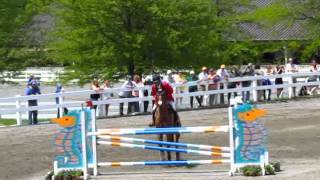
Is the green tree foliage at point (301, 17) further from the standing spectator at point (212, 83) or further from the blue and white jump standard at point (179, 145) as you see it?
the blue and white jump standard at point (179, 145)

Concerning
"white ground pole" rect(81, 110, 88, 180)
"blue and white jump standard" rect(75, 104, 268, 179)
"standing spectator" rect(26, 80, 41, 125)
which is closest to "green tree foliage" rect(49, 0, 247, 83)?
"standing spectator" rect(26, 80, 41, 125)

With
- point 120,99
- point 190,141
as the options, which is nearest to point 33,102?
point 120,99

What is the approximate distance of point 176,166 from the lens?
51.6 feet

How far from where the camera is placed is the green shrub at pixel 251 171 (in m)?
13.8

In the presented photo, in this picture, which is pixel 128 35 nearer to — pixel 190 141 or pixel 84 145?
pixel 190 141

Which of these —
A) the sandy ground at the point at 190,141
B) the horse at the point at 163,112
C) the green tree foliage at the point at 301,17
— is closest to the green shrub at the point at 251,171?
the sandy ground at the point at 190,141

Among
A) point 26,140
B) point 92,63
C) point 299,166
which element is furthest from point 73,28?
point 299,166

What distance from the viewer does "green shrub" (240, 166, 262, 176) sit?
1377 cm

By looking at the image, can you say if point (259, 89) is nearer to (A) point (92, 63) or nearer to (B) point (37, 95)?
(A) point (92, 63)

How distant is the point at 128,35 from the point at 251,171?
1910 cm

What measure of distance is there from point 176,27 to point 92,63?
383cm

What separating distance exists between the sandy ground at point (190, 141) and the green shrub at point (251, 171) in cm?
37

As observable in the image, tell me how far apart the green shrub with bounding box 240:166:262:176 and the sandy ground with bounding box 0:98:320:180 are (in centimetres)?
37

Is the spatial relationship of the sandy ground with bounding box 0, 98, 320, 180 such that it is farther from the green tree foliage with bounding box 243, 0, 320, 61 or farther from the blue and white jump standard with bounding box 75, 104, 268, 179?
the green tree foliage with bounding box 243, 0, 320, 61
